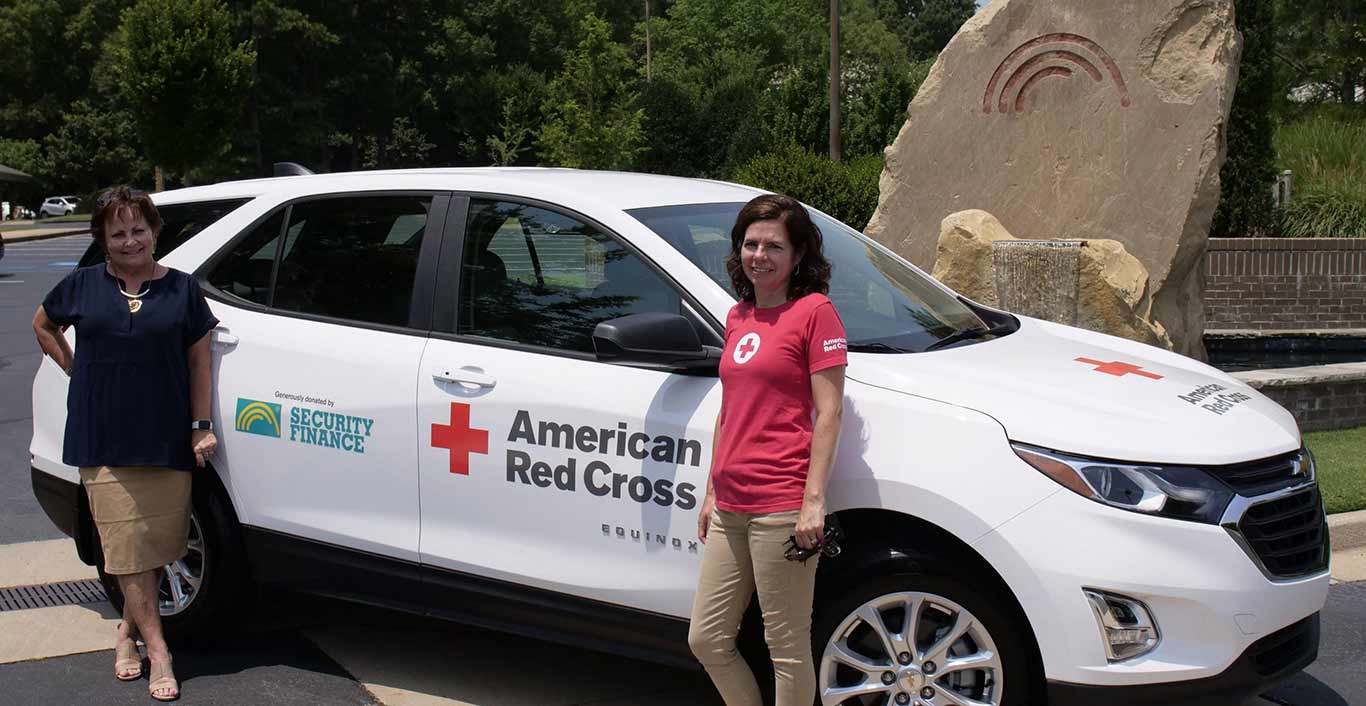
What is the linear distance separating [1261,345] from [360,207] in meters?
11.6

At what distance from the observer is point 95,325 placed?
446 centimetres

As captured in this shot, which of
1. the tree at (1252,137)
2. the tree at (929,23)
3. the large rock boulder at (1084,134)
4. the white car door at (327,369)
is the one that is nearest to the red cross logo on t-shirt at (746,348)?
the white car door at (327,369)

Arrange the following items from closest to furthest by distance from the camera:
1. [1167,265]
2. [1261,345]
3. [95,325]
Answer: [95,325] < [1167,265] < [1261,345]

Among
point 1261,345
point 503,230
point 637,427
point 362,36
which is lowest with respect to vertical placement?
point 1261,345

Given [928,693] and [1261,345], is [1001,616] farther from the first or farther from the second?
[1261,345]

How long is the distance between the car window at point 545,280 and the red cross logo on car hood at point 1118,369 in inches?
51.4

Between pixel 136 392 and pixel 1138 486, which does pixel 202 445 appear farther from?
pixel 1138 486

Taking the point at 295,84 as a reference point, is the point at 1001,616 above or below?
below

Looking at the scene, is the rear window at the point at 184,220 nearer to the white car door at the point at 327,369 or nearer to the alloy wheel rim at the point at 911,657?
the white car door at the point at 327,369

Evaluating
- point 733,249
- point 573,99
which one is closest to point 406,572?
point 733,249

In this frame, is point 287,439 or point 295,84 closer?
point 287,439

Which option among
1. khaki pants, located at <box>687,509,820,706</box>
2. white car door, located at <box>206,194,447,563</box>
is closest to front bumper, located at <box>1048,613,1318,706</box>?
khaki pants, located at <box>687,509,820,706</box>

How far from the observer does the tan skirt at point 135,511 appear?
4.55 meters

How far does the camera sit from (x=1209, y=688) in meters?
3.48
